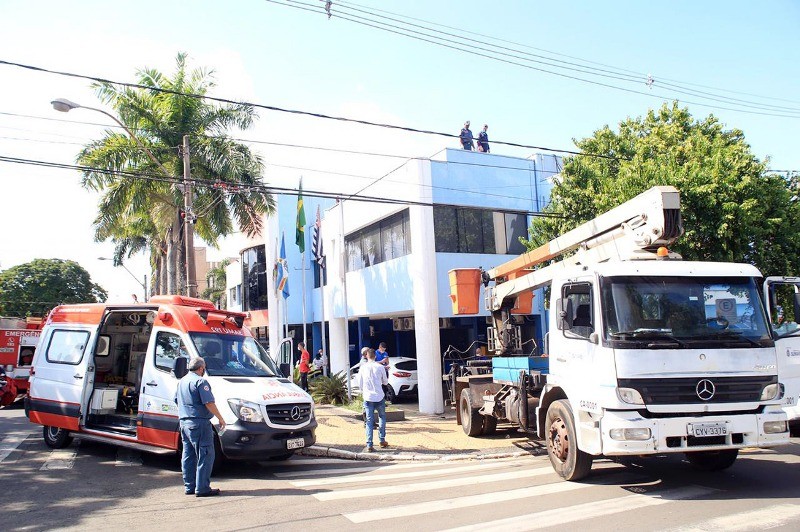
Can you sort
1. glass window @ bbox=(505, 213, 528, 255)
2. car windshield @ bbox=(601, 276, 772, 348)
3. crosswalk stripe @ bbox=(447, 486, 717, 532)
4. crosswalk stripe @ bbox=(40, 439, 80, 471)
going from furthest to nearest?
glass window @ bbox=(505, 213, 528, 255) → crosswalk stripe @ bbox=(40, 439, 80, 471) → car windshield @ bbox=(601, 276, 772, 348) → crosswalk stripe @ bbox=(447, 486, 717, 532)

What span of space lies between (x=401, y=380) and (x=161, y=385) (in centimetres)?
1166

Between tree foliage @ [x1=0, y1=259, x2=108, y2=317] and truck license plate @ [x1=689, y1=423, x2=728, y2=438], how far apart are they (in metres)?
52.2

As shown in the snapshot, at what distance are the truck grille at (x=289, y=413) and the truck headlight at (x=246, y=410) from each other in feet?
0.54

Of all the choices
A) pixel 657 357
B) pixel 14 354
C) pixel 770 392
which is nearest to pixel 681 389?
pixel 657 357

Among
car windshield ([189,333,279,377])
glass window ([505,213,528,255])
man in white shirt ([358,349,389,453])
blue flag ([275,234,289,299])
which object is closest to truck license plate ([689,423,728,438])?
man in white shirt ([358,349,389,453])

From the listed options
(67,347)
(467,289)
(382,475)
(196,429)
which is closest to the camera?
(196,429)

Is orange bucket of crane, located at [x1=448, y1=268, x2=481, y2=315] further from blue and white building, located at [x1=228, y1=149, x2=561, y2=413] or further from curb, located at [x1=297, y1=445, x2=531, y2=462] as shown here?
Result: curb, located at [x1=297, y1=445, x2=531, y2=462]

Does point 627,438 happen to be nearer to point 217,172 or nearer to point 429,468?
point 429,468

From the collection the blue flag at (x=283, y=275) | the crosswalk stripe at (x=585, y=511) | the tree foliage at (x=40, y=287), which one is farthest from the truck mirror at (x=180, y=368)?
the tree foliage at (x=40, y=287)

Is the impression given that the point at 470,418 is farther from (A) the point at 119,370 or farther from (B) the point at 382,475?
(A) the point at 119,370

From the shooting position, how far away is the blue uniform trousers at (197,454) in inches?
307

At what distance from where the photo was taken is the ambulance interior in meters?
11.1

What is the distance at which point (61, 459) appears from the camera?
10430mm

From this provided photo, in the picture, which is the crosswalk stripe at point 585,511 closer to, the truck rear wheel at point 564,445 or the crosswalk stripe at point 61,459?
the truck rear wheel at point 564,445
